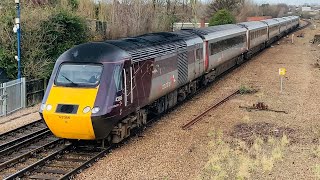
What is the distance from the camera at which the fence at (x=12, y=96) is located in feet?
63.0

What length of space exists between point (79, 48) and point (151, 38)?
4127mm

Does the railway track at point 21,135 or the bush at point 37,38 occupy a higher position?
the bush at point 37,38

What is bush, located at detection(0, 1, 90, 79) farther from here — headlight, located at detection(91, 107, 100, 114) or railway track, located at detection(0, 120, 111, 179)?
headlight, located at detection(91, 107, 100, 114)

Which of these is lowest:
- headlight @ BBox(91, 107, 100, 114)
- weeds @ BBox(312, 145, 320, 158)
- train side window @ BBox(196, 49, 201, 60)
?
weeds @ BBox(312, 145, 320, 158)

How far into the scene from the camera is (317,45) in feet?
174

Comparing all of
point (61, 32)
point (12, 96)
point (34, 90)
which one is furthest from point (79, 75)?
point (61, 32)

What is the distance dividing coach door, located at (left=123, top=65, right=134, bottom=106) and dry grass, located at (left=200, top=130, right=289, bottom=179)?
282cm

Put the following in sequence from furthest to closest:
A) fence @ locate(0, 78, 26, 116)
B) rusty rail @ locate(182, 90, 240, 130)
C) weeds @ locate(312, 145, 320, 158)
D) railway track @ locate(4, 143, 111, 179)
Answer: fence @ locate(0, 78, 26, 116) < rusty rail @ locate(182, 90, 240, 130) < weeds @ locate(312, 145, 320, 158) < railway track @ locate(4, 143, 111, 179)

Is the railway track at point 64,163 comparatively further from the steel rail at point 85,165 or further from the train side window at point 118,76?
the train side window at point 118,76

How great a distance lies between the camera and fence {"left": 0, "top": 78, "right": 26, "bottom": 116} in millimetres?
19188

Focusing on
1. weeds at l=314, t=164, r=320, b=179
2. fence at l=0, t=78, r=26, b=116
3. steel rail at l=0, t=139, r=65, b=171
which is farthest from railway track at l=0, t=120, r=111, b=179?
weeds at l=314, t=164, r=320, b=179

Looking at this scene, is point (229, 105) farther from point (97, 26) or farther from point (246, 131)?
point (97, 26)

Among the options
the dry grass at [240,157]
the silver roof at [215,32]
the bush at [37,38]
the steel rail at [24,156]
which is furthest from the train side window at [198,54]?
the steel rail at [24,156]

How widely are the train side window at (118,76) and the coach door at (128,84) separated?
0.23 metres
